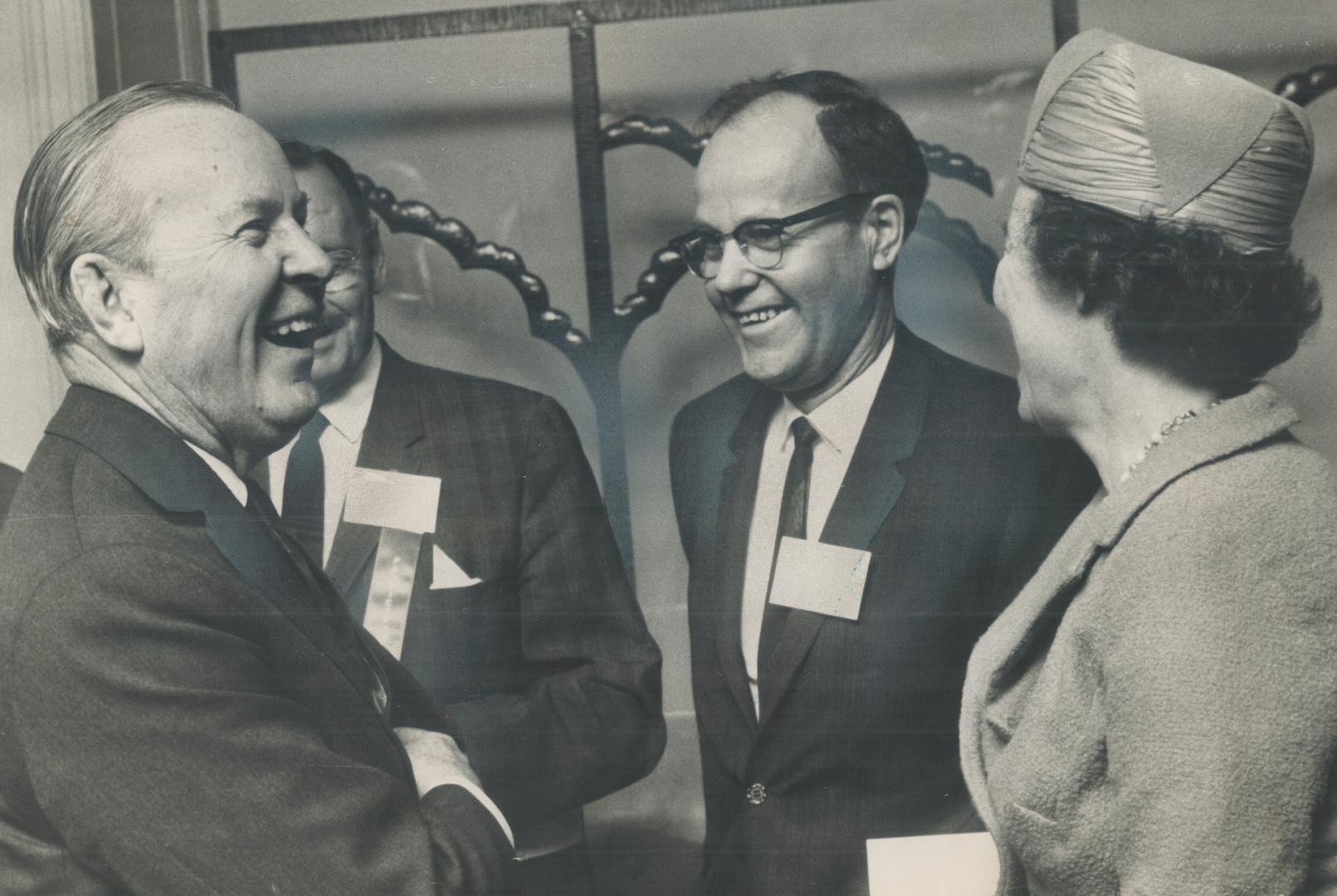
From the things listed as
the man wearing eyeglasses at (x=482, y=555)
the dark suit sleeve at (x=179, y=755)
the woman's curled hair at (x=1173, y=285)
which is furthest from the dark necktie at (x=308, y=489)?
the woman's curled hair at (x=1173, y=285)

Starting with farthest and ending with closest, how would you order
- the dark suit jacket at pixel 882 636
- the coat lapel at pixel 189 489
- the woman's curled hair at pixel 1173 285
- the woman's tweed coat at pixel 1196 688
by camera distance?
the dark suit jacket at pixel 882 636
the coat lapel at pixel 189 489
the woman's curled hair at pixel 1173 285
the woman's tweed coat at pixel 1196 688

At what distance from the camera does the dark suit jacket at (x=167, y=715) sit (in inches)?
55.0

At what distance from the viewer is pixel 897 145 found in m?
1.58

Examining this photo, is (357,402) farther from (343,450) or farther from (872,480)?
(872,480)

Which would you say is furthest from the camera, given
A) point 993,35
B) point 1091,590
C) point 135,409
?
point 993,35

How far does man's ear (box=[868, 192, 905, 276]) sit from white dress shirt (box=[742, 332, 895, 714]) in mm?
99

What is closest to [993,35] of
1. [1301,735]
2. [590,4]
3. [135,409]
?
[590,4]

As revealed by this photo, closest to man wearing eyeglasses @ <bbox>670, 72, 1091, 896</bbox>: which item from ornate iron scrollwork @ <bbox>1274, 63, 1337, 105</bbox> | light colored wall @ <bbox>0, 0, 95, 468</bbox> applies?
ornate iron scrollwork @ <bbox>1274, 63, 1337, 105</bbox>

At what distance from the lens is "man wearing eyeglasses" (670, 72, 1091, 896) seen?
1.56 metres

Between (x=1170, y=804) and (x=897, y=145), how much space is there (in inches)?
31.8

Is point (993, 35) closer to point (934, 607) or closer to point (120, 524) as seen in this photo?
point (934, 607)

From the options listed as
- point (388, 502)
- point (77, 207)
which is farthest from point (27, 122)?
point (388, 502)

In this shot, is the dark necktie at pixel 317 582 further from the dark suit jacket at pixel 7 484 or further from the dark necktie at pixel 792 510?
the dark necktie at pixel 792 510

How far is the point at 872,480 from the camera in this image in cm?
159
